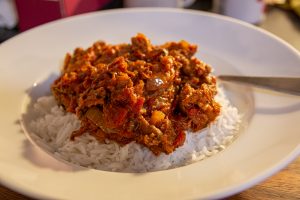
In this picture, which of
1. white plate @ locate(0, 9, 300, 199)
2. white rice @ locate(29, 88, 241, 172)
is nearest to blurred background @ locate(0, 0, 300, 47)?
white plate @ locate(0, 9, 300, 199)

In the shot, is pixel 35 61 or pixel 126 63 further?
pixel 35 61

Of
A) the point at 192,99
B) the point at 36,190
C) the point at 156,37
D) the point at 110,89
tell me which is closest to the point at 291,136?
the point at 192,99

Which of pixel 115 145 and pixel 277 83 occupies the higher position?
pixel 277 83

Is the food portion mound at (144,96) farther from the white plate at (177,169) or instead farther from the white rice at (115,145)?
the white plate at (177,169)

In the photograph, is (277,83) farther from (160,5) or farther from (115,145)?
(160,5)

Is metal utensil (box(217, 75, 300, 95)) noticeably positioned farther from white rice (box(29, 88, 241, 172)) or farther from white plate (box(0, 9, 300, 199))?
white rice (box(29, 88, 241, 172))

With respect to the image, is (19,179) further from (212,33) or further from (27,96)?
(212,33)

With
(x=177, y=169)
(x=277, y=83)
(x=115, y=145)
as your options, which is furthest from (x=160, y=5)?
(x=177, y=169)
